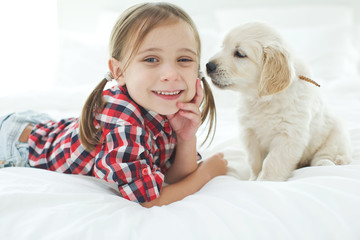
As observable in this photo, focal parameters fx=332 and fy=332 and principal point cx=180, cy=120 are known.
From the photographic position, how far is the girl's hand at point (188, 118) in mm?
1191

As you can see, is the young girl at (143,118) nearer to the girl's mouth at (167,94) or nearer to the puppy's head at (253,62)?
the girl's mouth at (167,94)

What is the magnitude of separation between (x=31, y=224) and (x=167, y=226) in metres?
0.32

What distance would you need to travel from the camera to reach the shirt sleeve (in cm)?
100

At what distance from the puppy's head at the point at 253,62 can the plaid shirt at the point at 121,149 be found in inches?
12.9

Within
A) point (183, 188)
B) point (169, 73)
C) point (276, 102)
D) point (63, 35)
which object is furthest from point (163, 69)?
point (63, 35)

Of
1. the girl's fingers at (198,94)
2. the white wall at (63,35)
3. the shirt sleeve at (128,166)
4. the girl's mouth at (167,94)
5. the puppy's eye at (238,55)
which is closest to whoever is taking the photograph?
the shirt sleeve at (128,166)

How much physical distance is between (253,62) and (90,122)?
2.21 ft

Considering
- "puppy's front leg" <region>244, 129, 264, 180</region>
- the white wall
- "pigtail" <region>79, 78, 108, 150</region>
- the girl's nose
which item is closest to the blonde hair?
"pigtail" <region>79, 78, 108, 150</region>

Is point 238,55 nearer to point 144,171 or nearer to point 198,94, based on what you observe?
point 198,94

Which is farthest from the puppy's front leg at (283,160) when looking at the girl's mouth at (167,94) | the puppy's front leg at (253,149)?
the girl's mouth at (167,94)

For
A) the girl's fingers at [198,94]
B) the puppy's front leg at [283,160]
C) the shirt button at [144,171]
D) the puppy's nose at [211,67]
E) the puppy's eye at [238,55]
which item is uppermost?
the puppy's eye at [238,55]

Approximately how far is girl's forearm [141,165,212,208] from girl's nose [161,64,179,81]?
14.4 inches

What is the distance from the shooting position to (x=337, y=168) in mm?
1118

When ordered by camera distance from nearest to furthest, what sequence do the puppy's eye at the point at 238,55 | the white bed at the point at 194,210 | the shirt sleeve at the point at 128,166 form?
the white bed at the point at 194,210, the shirt sleeve at the point at 128,166, the puppy's eye at the point at 238,55
